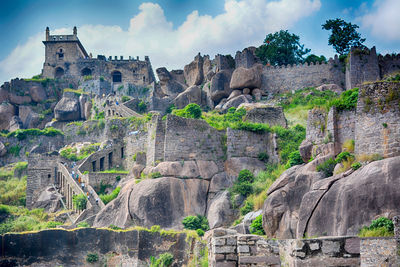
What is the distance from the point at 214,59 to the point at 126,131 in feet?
45.3

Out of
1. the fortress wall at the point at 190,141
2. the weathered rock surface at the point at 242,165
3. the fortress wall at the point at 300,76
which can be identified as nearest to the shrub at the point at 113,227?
the fortress wall at the point at 190,141

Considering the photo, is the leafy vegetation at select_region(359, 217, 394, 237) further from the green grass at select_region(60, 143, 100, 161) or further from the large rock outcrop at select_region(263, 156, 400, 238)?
the green grass at select_region(60, 143, 100, 161)

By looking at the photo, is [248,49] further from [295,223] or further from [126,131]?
[295,223]

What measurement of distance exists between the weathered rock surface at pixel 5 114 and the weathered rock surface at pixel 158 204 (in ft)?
95.0

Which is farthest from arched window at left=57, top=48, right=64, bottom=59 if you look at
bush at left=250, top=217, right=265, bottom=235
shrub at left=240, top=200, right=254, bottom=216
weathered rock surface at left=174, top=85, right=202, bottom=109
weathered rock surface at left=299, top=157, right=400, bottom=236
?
weathered rock surface at left=299, top=157, right=400, bottom=236

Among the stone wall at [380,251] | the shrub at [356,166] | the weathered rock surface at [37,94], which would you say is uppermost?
the weathered rock surface at [37,94]

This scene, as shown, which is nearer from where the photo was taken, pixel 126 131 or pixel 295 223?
pixel 295 223

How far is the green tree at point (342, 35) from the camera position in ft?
162

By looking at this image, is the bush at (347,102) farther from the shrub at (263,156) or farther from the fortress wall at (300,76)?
the fortress wall at (300,76)

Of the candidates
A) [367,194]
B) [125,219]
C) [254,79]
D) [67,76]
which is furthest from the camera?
[67,76]

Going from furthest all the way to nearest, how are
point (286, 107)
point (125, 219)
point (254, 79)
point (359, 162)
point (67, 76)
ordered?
point (67, 76)
point (254, 79)
point (286, 107)
point (125, 219)
point (359, 162)

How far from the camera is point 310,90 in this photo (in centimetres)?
4597

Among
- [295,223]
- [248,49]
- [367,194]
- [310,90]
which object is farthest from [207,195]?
[248,49]

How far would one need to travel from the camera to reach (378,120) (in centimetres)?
2244
